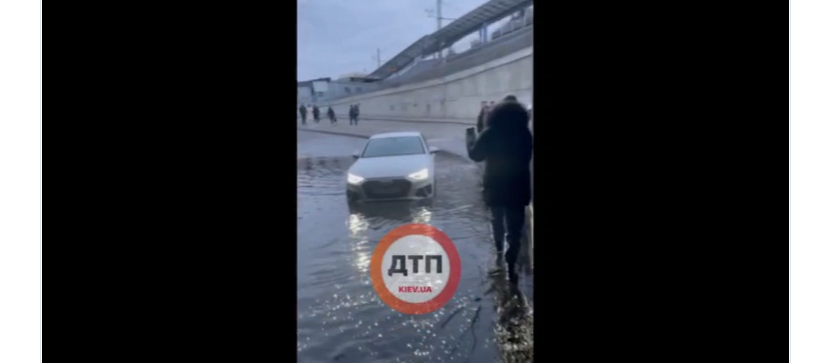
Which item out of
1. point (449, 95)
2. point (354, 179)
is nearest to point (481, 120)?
point (449, 95)

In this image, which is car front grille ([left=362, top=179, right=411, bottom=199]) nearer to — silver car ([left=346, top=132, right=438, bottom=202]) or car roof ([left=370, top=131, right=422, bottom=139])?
silver car ([left=346, top=132, right=438, bottom=202])

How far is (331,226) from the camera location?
2.53 metres

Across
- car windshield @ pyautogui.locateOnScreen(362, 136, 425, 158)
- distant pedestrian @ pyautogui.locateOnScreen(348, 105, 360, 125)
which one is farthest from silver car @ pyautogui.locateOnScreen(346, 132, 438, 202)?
distant pedestrian @ pyautogui.locateOnScreen(348, 105, 360, 125)

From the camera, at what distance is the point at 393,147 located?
257 centimetres

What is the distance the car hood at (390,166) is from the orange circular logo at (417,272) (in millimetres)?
268

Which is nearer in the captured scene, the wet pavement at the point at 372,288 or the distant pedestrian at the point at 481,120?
the wet pavement at the point at 372,288

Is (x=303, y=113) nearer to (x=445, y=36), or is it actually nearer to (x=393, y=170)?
(x=393, y=170)

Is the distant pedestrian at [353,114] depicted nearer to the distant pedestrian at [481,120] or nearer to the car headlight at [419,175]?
the car headlight at [419,175]

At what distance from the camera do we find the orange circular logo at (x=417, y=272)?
2473 millimetres

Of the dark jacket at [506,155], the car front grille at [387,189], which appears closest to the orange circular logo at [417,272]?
the car front grille at [387,189]

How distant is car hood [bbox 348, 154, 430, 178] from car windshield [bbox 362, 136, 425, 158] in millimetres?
18
